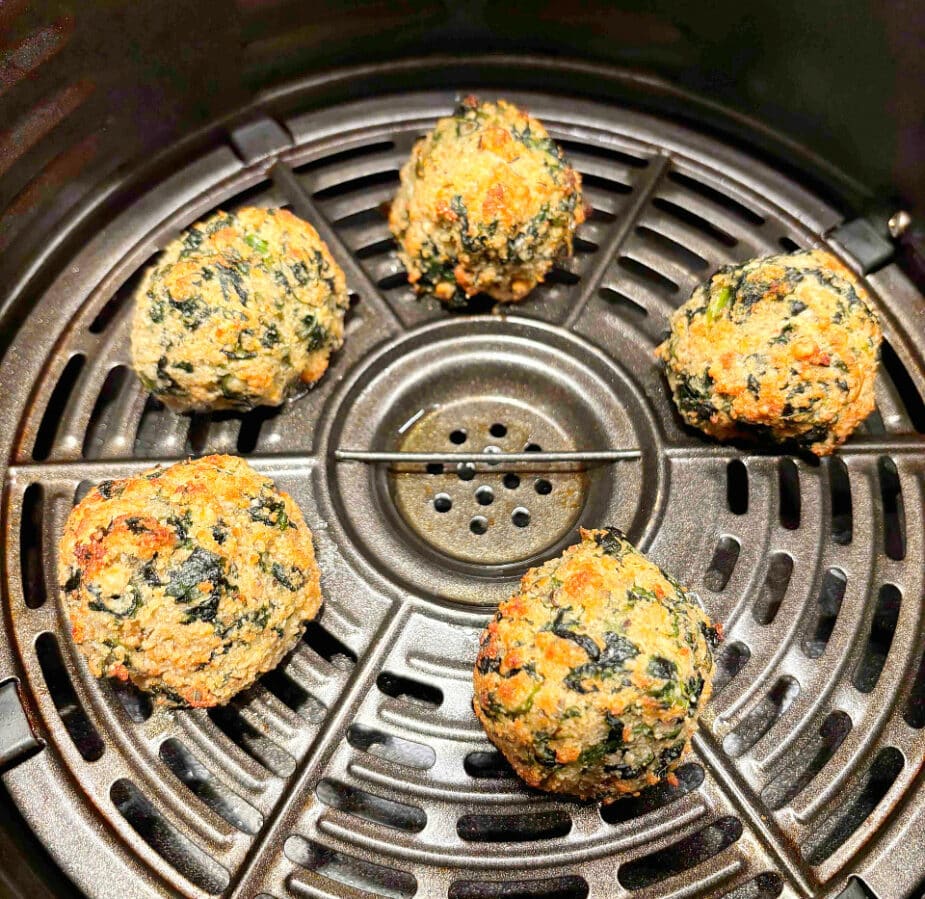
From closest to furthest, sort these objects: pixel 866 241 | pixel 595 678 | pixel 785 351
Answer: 1. pixel 595 678
2. pixel 785 351
3. pixel 866 241

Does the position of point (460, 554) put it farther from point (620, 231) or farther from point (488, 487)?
point (620, 231)

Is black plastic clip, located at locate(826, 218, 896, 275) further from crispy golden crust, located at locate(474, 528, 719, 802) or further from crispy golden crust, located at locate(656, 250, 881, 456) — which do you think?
crispy golden crust, located at locate(474, 528, 719, 802)

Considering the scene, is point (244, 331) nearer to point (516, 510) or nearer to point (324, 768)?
point (516, 510)

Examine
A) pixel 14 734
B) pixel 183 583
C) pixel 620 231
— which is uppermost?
pixel 620 231

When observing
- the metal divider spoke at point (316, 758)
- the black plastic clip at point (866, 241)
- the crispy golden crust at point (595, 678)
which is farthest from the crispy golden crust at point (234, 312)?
the black plastic clip at point (866, 241)

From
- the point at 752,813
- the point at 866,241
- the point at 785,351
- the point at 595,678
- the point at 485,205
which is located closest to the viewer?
the point at 595,678

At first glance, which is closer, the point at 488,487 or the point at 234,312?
the point at 234,312

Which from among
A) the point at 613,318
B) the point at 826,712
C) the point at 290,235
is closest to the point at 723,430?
the point at 613,318

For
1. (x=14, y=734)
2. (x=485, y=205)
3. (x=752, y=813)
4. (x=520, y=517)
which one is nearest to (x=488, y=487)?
(x=520, y=517)
